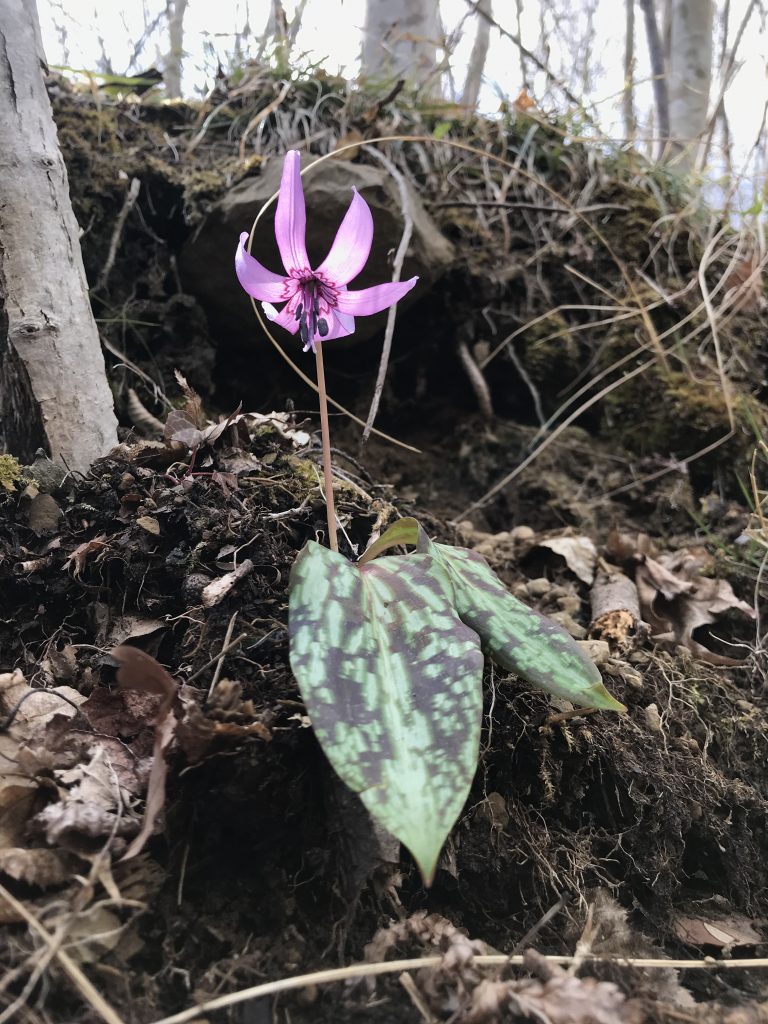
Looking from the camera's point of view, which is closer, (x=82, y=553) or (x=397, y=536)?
(x=397, y=536)

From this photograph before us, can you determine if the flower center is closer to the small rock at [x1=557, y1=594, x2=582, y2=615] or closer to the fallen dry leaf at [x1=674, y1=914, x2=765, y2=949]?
the small rock at [x1=557, y1=594, x2=582, y2=615]

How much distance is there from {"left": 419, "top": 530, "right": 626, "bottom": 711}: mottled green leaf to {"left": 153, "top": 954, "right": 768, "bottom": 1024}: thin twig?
1.15ft

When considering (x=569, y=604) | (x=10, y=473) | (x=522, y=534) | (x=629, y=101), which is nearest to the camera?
(x=10, y=473)

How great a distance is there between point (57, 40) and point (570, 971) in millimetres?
6592

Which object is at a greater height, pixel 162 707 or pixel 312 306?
pixel 312 306

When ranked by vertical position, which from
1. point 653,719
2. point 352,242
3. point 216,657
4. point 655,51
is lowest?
point 653,719

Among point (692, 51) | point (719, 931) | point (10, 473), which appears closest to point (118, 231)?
point (10, 473)

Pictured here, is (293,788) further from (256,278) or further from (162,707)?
(256,278)

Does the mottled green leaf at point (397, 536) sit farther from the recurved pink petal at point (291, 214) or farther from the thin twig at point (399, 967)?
the thin twig at point (399, 967)

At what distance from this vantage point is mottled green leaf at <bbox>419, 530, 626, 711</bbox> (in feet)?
3.42

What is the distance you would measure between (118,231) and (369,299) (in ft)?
4.95

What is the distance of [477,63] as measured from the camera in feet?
17.3

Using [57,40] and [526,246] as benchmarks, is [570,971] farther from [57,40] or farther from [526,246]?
[57,40]

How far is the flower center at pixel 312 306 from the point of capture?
1.28m
